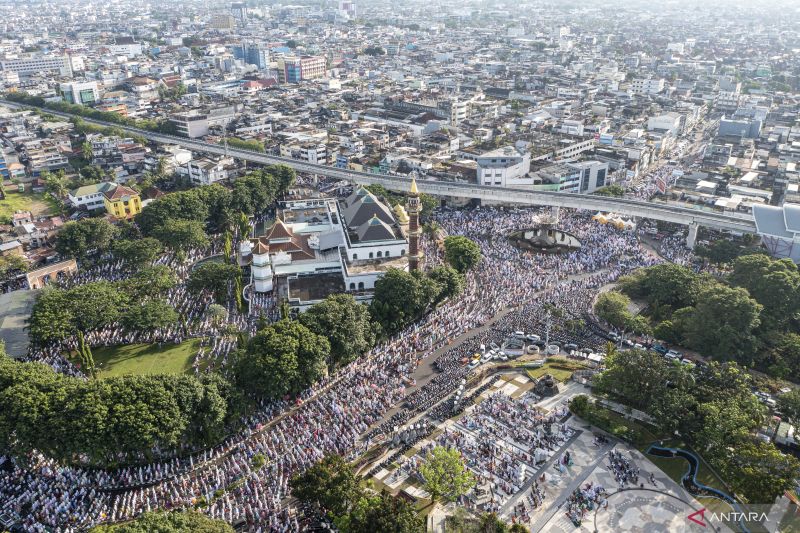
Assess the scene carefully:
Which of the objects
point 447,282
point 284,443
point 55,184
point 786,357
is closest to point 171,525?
point 284,443

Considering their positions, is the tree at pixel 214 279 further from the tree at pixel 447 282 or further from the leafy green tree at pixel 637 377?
the leafy green tree at pixel 637 377

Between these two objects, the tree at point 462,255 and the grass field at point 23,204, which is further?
the grass field at point 23,204

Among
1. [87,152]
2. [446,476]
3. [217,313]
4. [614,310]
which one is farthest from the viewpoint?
[87,152]

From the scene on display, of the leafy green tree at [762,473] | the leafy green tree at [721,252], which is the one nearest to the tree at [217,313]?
the leafy green tree at [762,473]

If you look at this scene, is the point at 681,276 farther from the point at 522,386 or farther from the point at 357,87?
the point at 357,87

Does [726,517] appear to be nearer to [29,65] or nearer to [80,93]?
[80,93]

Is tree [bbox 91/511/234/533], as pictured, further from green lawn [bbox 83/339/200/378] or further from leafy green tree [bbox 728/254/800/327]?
leafy green tree [bbox 728/254/800/327]
